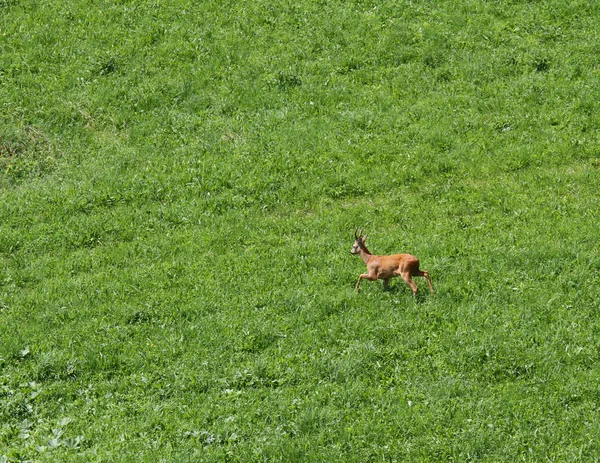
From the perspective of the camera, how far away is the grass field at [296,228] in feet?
37.4

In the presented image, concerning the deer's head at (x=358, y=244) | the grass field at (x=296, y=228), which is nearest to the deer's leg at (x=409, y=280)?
the grass field at (x=296, y=228)

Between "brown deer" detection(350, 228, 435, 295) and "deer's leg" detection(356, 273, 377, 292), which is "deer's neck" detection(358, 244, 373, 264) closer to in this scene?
"brown deer" detection(350, 228, 435, 295)

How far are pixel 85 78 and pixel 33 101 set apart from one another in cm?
124

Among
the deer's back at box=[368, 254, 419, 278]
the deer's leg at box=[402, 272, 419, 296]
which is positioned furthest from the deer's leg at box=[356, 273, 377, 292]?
the deer's leg at box=[402, 272, 419, 296]

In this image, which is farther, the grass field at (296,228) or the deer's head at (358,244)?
the deer's head at (358,244)

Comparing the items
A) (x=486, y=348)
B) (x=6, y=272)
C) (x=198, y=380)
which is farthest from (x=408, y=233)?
(x=6, y=272)

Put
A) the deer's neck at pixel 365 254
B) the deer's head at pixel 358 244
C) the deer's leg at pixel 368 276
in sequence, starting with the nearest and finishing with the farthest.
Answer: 1. the deer's leg at pixel 368 276
2. the deer's neck at pixel 365 254
3. the deer's head at pixel 358 244

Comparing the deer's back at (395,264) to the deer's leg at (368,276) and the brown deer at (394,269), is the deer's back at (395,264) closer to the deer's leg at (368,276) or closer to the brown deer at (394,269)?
the brown deer at (394,269)

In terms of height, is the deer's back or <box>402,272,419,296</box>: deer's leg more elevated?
the deer's back

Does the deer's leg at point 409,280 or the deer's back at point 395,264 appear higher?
the deer's back at point 395,264

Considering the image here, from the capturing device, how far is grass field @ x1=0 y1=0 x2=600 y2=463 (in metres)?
11.4

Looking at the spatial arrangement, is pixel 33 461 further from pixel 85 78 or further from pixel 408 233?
pixel 85 78

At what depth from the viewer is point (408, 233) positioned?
15422 mm

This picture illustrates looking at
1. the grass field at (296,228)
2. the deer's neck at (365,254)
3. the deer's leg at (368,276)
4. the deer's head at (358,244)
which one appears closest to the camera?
the grass field at (296,228)
